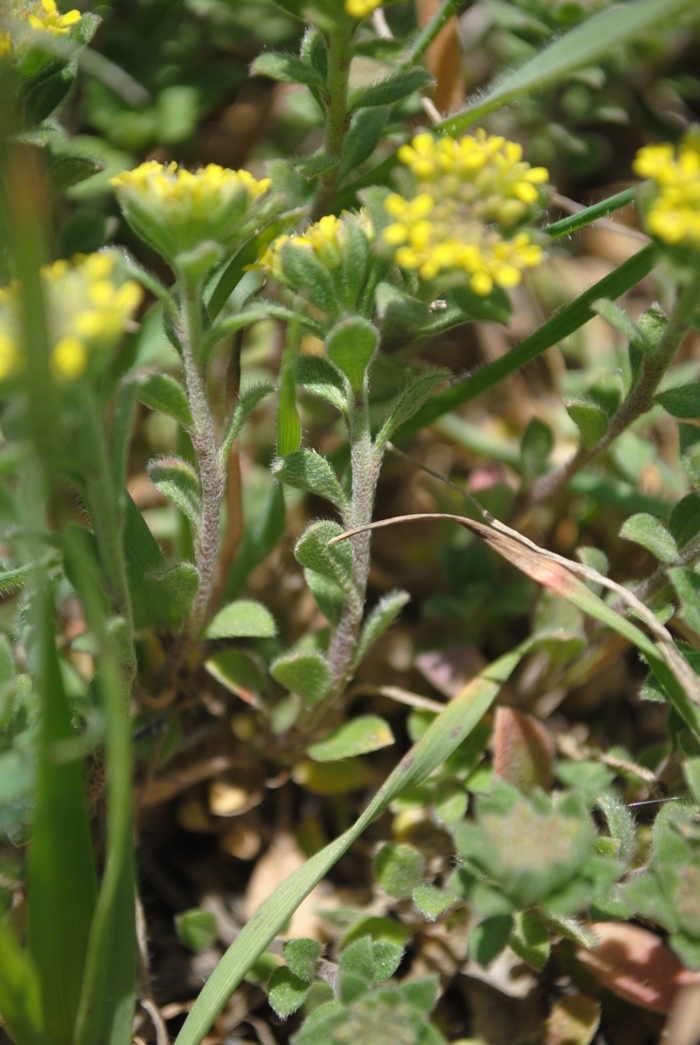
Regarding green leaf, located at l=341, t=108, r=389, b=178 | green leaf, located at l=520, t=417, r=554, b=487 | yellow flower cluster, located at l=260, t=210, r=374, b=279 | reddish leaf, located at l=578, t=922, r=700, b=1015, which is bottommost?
reddish leaf, located at l=578, t=922, r=700, b=1015

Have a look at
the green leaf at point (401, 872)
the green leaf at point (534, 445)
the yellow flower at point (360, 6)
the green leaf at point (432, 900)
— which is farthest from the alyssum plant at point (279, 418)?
the green leaf at point (534, 445)

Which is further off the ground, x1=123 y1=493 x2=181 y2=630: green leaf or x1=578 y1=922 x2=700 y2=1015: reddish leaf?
x1=123 y1=493 x2=181 y2=630: green leaf

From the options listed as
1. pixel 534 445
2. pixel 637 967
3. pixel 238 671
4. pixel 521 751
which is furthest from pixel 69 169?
pixel 637 967

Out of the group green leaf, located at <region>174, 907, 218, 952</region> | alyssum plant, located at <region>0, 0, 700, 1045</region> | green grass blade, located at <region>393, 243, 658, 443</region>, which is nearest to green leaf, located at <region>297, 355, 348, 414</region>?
alyssum plant, located at <region>0, 0, 700, 1045</region>

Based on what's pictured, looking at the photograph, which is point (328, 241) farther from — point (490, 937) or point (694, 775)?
point (490, 937)

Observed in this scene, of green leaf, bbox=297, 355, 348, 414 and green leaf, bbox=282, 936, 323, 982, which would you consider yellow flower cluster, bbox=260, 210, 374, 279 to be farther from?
green leaf, bbox=282, 936, 323, 982

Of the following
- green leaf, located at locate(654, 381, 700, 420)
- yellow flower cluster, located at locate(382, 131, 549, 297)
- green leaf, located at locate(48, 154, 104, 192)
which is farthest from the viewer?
green leaf, located at locate(48, 154, 104, 192)
